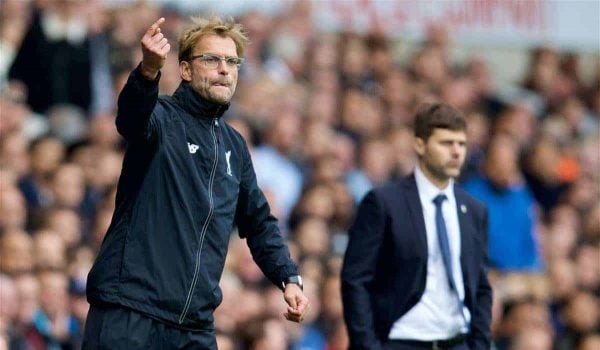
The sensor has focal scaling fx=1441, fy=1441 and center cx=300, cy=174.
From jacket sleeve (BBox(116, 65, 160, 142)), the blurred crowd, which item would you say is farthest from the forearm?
the blurred crowd

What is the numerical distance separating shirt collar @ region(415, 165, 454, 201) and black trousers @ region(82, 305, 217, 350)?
2.01 metres

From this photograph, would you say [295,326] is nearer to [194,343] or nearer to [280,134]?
[280,134]

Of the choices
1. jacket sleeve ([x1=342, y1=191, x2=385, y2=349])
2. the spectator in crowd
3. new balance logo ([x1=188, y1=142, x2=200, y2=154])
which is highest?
new balance logo ([x1=188, y1=142, x2=200, y2=154])

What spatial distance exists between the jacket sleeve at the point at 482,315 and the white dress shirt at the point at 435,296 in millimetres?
66

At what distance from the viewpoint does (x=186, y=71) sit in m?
5.81

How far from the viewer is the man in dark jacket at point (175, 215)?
551 centimetres

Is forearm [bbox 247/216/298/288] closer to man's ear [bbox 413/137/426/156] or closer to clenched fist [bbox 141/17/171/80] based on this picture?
clenched fist [bbox 141/17/171/80]

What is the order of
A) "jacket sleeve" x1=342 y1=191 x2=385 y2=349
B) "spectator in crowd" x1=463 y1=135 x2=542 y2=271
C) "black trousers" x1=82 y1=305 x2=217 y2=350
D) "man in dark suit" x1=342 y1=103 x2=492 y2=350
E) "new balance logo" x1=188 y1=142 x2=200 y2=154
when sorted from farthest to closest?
"spectator in crowd" x1=463 y1=135 x2=542 y2=271 < "man in dark suit" x1=342 y1=103 x2=492 y2=350 < "jacket sleeve" x1=342 y1=191 x2=385 y2=349 < "new balance logo" x1=188 y1=142 x2=200 y2=154 < "black trousers" x1=82 y1=305 x2=217 y2=350

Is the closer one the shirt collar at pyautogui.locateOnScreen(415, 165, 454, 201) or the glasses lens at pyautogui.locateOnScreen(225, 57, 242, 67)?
the glasses lens at pyautogui.locateOnScreen(225, 57, 242, 67)

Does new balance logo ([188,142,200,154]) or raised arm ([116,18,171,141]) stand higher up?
raised arm ([116,18,171,141])

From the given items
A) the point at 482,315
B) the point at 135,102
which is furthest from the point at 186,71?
the point at 482,315

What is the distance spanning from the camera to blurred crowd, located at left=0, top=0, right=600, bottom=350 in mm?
9320

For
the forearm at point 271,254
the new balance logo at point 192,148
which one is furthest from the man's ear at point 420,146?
the new balance logo at point 192,148

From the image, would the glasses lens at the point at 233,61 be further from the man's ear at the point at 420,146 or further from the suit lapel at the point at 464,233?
the suit lapel at the point at 464,233
